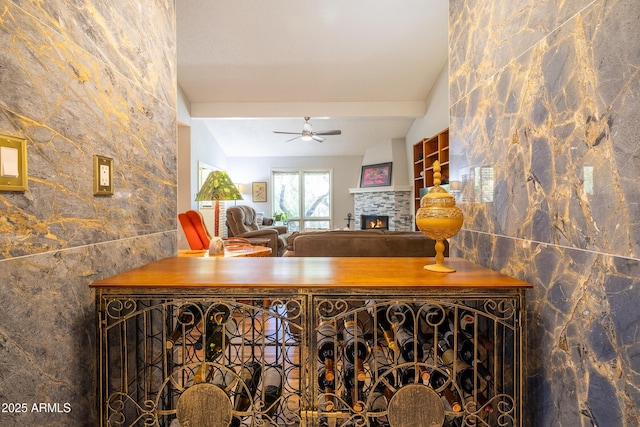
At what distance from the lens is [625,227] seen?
78 cm

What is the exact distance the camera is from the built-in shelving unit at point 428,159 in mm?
5250

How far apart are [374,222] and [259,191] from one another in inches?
130

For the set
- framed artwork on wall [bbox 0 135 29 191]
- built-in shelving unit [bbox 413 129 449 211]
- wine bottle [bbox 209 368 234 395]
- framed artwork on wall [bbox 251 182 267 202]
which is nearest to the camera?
framed artwork on wall [bbox 0 135 29 191]

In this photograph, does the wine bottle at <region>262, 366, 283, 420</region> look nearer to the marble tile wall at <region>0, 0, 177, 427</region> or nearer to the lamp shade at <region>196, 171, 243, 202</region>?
the marble tile wall at <region>0, 0, 177, 427</region>

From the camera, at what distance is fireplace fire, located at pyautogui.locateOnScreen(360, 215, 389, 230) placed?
760 cm

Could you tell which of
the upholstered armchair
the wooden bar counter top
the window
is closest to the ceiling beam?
the upholstered armchair

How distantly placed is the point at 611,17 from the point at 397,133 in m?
7.05

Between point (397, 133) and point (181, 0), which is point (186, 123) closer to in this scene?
point (181, 0)

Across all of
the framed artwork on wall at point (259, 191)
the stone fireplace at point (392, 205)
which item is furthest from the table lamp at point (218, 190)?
the framed artwork on wall at point (259, 191)

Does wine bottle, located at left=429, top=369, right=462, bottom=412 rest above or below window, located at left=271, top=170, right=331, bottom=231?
below

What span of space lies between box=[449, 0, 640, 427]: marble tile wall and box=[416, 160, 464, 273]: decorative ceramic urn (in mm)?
211

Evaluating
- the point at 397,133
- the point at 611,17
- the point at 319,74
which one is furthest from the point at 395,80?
the point at 611,17

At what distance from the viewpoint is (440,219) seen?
4.06 feet

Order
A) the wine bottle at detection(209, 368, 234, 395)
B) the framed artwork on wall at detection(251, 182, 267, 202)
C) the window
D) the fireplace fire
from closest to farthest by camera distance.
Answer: the wine bottle at detection(209, 368, 234, 395) < the fireplace fire < the framed artwork on wall at detection(251, 182, 267, 202) < the window
